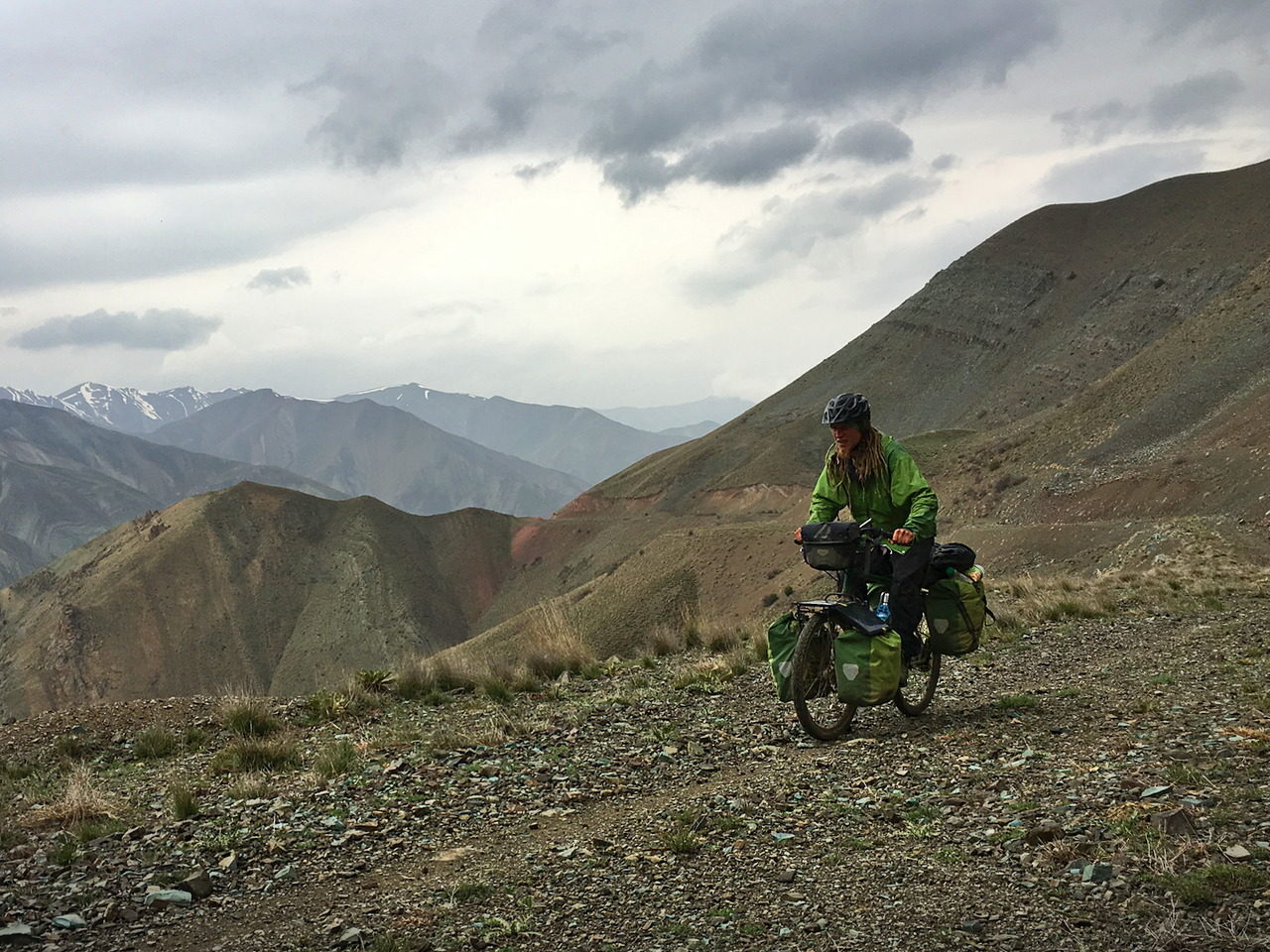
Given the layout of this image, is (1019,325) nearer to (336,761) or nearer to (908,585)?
(908,585)

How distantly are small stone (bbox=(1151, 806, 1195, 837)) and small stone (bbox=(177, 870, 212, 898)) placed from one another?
459 centimetres

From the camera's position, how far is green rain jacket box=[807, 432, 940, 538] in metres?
6.89

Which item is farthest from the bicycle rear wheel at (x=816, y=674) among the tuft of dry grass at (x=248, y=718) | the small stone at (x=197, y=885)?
the tuft of dry grass at (x=248, y=718)

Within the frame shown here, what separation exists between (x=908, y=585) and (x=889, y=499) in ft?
2.11

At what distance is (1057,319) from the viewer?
94438 mm

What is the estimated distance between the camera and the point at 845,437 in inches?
275

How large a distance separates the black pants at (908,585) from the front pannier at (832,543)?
427 mm

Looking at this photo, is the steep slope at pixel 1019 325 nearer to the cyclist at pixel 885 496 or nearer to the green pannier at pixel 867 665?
the cyclist at pixel 885 496

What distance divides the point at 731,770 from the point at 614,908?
2340mm

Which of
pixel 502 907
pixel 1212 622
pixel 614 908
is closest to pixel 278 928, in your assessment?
pixel 502 907

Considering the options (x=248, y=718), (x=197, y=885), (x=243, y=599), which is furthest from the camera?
(x=243, y=599)

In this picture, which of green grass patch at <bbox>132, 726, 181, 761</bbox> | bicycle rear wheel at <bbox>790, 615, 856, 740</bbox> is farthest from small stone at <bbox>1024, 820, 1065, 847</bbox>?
green grass patch at <bbox>132, 726, 181, 761</bbox>

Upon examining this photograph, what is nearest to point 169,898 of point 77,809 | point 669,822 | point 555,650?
point 77,809

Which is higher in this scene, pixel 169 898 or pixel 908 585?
pixel 908 585
